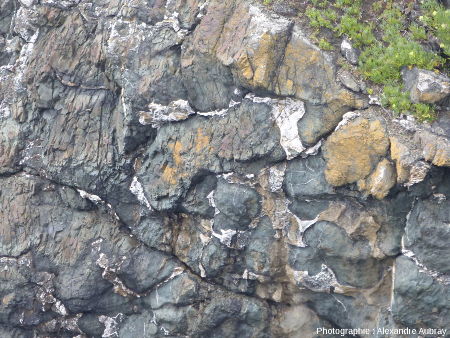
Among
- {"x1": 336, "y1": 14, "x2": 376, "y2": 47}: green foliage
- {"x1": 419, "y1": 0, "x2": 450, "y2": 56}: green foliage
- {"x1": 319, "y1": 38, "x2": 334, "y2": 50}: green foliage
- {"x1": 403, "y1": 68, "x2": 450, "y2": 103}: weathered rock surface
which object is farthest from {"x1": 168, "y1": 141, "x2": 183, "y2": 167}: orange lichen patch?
{"x1": 419, "y1": 0, "x2": 450, "y2": 56}: green foliage

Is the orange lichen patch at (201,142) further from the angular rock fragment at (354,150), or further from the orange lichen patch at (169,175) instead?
the angular rock fragment at (354,150)

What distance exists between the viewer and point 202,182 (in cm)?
1334

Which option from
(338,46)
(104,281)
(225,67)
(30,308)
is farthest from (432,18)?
(30,308)

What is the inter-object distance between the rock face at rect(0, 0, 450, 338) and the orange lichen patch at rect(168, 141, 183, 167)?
0.06 metres

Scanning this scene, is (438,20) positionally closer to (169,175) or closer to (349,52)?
(349,52)

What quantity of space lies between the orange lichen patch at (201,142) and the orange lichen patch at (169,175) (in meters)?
0.84

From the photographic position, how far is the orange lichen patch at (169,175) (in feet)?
44.1

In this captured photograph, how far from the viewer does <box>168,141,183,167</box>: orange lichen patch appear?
13328 mm

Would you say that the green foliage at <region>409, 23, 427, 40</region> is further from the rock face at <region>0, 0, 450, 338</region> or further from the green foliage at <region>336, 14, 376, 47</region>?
the rock face at <region>0, 0, 450, 338</region>

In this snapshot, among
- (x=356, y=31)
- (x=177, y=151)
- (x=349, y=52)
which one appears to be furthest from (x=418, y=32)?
(x=177, y=151)

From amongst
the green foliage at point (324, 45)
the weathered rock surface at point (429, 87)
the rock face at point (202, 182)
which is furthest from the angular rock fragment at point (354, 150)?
the green foliage at point (324, 45)

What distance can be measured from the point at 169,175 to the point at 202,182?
33.3 inches

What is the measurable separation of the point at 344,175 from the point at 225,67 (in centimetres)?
362

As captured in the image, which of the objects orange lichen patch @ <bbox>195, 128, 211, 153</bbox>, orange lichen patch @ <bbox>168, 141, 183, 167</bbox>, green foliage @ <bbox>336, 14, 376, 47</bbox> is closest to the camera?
green foliage @ <bbox>336, 14, 376, 47</bbox>
